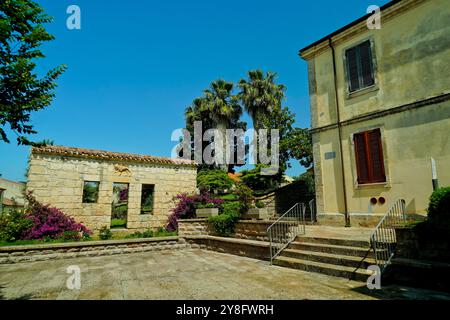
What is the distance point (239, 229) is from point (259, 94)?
52.6 feet

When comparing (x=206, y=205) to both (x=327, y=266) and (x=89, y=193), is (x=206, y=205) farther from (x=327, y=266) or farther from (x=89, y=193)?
(x=89, y=193)

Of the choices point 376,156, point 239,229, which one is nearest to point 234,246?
point 239,229

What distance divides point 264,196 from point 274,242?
612 cm

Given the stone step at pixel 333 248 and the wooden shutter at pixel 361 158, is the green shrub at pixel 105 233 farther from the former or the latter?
the wooden shutter at pixel 361 158

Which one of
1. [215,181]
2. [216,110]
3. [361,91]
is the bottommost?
[215,181]

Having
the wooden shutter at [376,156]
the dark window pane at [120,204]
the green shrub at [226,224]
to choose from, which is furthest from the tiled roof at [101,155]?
the wooden shutter at [376,156]

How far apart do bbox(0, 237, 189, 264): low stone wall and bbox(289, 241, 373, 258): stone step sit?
5581 mm

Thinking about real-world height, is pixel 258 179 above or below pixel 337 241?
above

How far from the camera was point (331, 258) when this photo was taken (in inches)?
238

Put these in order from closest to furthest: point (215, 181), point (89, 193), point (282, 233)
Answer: point (282, 233) → point (215, 181) → point (89, 193)

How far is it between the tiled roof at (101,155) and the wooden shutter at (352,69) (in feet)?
30.3

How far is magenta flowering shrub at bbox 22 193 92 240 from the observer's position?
995cm

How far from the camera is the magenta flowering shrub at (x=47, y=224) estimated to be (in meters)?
9.95
